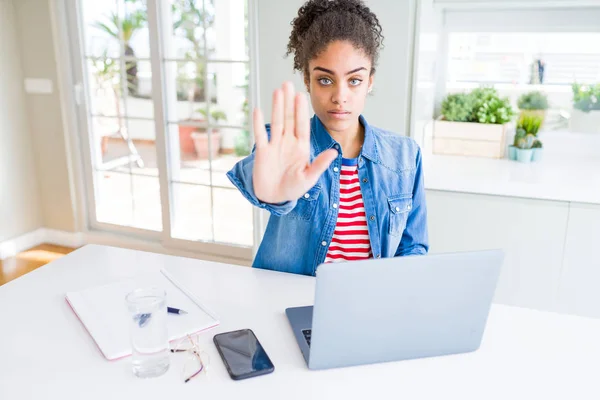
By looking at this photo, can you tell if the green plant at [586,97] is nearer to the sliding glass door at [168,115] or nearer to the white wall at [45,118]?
the sliding glass door at [168,115]

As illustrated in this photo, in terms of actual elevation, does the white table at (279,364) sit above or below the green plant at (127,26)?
below

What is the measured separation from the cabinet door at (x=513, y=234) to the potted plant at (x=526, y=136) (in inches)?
22.2

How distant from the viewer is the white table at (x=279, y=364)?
0.97m

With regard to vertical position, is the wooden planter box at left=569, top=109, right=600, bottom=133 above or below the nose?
below

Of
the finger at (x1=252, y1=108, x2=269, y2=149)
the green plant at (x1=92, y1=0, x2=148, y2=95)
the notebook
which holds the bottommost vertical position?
the notebook

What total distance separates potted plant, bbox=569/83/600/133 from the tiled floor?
3.11 meters

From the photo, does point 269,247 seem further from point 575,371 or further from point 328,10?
point 575,371

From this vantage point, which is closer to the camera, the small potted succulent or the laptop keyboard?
the laptop keyboard

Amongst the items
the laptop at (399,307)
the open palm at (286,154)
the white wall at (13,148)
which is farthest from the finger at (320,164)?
the white wall at (13,148)

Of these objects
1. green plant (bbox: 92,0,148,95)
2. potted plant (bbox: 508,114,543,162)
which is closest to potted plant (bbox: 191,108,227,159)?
green plant (bbox: 92,0,148,95)

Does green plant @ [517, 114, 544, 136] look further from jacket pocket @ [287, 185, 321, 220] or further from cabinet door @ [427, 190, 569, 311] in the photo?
jacket pocket @ [287, 185, 321, 220]

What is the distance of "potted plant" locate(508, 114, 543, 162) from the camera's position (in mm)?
2738

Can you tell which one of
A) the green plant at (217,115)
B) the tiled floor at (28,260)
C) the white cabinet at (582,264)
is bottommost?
the tiled floor at (28,260)

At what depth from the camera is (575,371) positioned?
1043 millimetres
